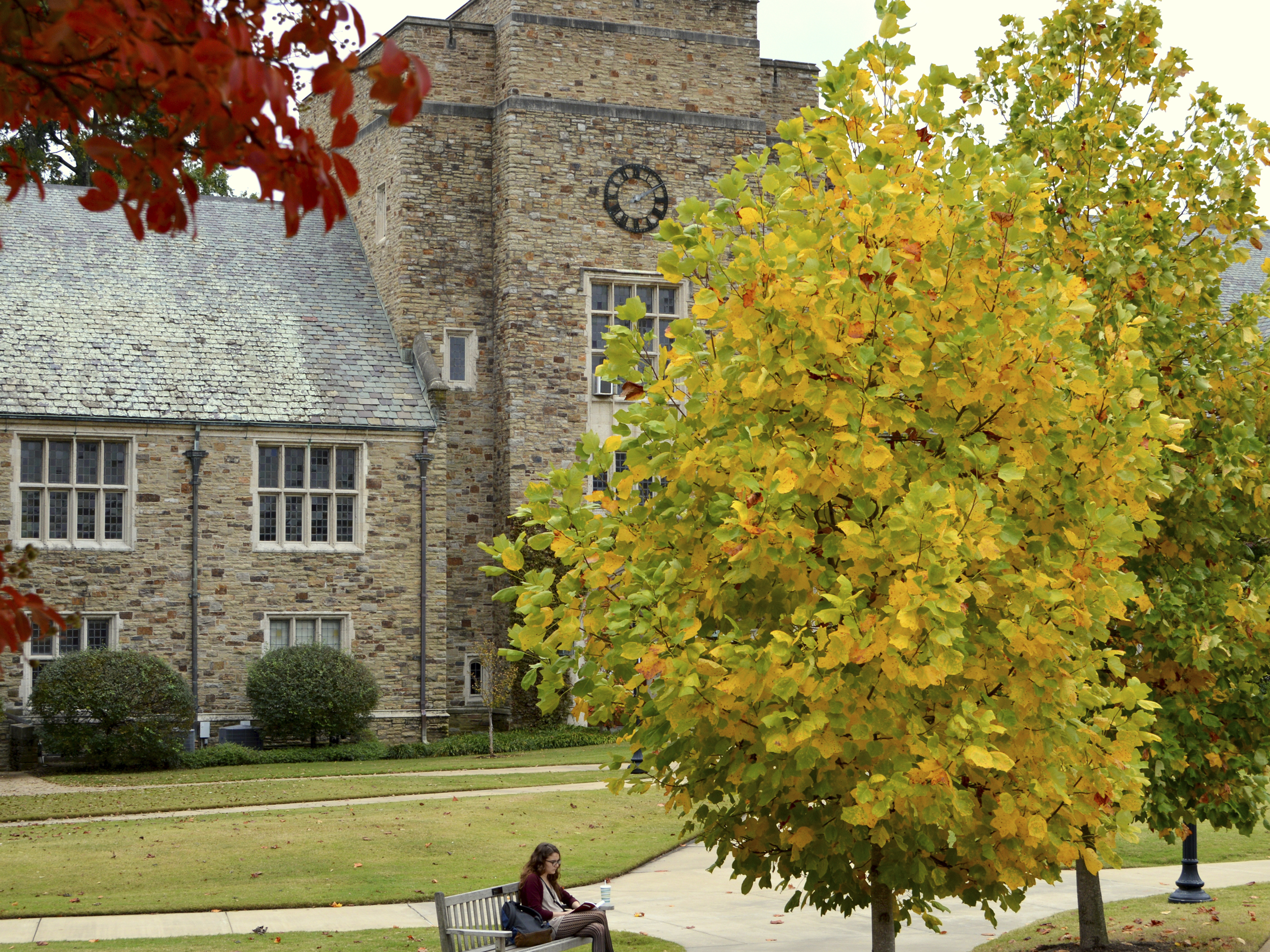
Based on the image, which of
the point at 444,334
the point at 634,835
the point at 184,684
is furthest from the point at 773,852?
the point at 444,334

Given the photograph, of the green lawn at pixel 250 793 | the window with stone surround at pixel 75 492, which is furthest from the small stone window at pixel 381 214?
the green lawn at pixel 250 793

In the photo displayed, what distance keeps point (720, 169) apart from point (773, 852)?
26.9m

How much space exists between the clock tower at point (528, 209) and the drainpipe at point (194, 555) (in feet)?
17.9

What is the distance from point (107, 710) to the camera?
963 inches

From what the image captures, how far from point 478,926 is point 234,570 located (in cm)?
1882

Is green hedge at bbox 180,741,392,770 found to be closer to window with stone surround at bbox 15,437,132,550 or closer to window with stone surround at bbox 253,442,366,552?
window with stone surround at bbox 253,442,366,552

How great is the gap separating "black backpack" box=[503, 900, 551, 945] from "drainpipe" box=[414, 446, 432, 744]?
1917cm

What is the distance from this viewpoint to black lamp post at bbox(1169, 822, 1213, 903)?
1259 centimetres

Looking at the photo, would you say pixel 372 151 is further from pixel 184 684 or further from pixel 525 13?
pixel 184 684

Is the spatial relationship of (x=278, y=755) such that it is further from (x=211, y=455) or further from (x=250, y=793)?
(x=211, y=455)

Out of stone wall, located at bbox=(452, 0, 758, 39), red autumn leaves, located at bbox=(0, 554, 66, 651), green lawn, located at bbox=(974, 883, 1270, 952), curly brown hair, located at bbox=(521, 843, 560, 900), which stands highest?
stone wall, located at bbox=(452, 0, 758, 39)

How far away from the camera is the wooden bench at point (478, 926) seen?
9.02 m

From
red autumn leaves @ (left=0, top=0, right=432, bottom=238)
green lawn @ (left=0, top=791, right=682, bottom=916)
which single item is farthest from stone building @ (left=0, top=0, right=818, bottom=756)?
red autumn leaves @ (left=0, top=0, right=432, bottom=238)

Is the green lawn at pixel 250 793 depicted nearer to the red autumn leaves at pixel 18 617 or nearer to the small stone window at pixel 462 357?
the small stone window at pixel 462 357
